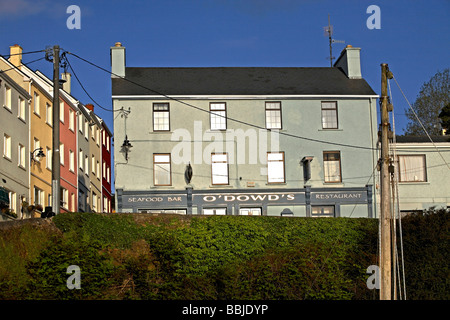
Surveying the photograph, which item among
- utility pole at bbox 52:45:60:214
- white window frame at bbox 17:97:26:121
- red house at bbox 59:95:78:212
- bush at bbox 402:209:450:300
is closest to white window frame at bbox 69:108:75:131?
red house at bbox 59:95:78:212

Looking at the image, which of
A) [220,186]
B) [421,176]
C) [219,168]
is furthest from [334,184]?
[219,168]

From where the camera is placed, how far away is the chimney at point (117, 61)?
4603cm

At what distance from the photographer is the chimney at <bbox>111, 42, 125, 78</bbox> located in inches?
1812

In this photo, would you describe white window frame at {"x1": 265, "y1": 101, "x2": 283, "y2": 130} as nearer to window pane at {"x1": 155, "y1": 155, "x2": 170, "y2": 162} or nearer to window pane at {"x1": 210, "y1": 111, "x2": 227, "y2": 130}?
window pane at {"x1": 210, "y1": 111, "x2": 227, "y2": 130}

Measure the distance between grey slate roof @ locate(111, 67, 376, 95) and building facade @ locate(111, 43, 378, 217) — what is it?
145mm

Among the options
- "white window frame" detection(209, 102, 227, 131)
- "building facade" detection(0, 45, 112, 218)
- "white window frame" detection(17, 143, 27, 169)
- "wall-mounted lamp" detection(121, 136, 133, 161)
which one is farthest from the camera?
"white window frame" detection(209, 102, 227, 131)

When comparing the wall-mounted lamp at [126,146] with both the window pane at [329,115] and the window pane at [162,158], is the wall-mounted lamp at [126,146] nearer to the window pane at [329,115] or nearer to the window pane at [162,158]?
the window pane at [162,158]

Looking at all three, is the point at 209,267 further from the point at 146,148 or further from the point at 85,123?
the point at 85,123

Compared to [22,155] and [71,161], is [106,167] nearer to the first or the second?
[71,161]

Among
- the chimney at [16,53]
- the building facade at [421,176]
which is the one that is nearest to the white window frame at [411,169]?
the building facade at [421,176]

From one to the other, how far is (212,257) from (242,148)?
14.3 m

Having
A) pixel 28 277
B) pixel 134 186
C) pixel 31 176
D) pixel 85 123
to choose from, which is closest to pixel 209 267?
pixel 28 277
